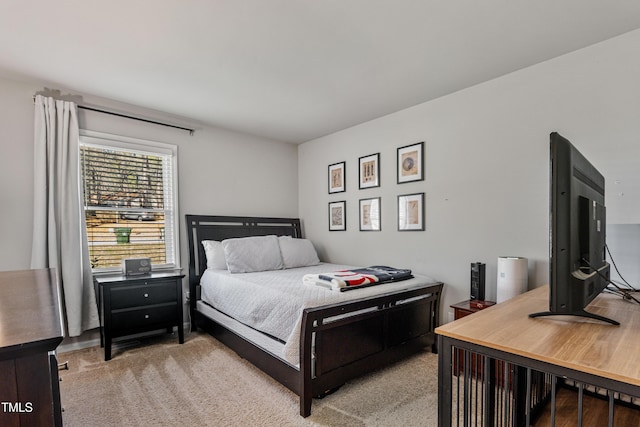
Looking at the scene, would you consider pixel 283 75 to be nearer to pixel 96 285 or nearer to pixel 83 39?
pixel 83 39

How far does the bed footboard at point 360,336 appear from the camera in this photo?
6.48ft

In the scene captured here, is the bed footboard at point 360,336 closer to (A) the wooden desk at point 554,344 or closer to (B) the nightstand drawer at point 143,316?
(A) the wooden desk at point 554,344

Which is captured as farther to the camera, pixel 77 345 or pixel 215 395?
pixel 77 345

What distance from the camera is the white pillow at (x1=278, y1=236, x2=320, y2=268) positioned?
3773 mm

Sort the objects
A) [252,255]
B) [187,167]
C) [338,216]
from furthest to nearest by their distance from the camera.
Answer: [338,216] < [187,167] < [252,255]

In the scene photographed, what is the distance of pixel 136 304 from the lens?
2961 mm

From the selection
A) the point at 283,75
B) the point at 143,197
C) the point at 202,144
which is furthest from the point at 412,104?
the point at 143,197

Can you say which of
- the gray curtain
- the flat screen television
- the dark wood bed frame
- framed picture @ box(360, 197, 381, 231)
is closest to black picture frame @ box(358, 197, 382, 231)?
framed picture @ box(360, 197, 381, 231)

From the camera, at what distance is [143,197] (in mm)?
3484

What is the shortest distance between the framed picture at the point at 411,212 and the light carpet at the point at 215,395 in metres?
1.24

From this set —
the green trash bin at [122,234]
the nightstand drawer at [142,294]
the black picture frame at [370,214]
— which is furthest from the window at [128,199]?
the black picture frame at [370,214]

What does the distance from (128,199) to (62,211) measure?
2.03 ft

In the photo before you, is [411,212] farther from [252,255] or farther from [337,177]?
[252,255]

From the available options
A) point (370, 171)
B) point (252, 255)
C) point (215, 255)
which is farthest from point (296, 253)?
point (370, 171)
